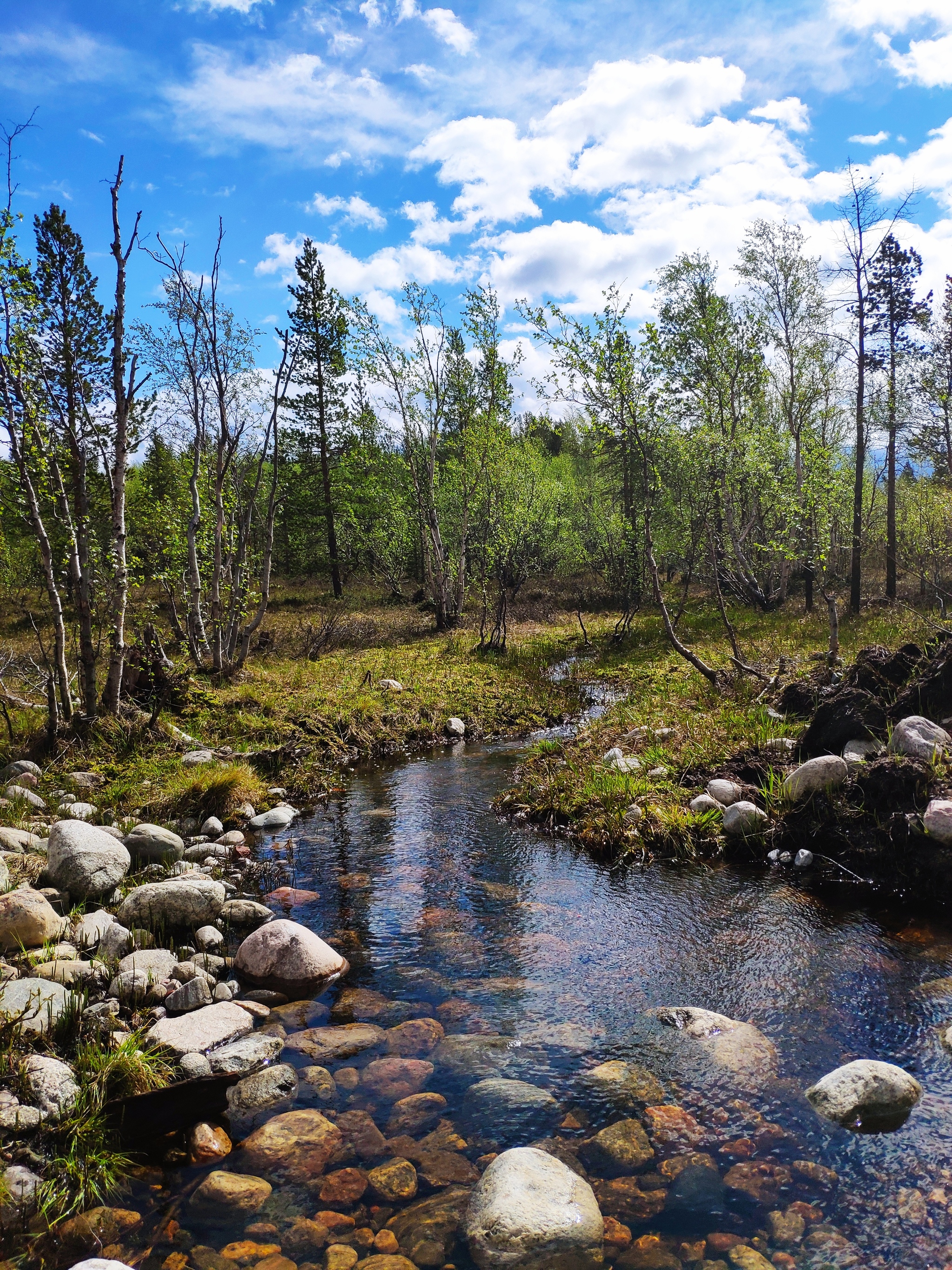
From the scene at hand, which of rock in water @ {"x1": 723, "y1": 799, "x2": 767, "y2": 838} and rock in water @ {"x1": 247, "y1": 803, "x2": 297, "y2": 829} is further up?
rock in water @ {"x1": 723, "y1": 799, "x2": 767, "y2": 838}

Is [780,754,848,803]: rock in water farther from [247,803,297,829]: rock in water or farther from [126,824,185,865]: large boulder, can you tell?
[126,824,185,865]: large boulder

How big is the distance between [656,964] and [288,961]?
2914mm

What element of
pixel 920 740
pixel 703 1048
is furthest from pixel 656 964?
pixel 920 740

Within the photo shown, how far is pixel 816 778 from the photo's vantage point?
24.3 ft

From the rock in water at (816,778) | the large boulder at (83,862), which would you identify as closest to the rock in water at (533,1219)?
the large boulder at (83,862)

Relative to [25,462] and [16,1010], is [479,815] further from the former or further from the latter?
[25,462]

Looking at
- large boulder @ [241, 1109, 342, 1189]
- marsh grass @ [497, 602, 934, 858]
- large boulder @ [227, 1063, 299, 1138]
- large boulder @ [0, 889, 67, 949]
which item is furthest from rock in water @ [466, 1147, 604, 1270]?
marsh grass @ [497, 602, 934, 858]

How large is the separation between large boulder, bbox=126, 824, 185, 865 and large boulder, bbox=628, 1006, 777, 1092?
5351 mm

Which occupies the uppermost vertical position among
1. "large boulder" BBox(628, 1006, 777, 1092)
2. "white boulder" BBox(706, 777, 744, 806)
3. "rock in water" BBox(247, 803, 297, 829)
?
"white boulder" BBox(706, 777, 744, 806)

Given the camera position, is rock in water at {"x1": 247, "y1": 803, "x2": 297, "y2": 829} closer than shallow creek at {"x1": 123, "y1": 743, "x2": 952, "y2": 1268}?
No

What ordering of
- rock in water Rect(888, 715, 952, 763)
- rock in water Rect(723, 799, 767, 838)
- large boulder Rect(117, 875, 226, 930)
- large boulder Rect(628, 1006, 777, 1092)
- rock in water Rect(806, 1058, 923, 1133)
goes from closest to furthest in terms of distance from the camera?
rock in water Rect(806, 1058, 923, 1133) < large boulder Rect(628, 1006, 777, 1092) < large boulder Rect(117, 875, 226, 930) < rock in water Rect(888, 715, 952, 763) < rock in water Rect(723, 799, 767, 838)

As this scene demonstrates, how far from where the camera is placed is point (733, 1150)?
140 inches

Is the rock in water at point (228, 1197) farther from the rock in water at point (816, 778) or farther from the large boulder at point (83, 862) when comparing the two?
the rock in water at point (816, 778)

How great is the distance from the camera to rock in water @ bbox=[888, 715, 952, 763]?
6.88 metres
